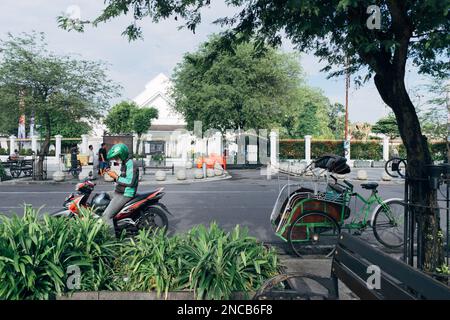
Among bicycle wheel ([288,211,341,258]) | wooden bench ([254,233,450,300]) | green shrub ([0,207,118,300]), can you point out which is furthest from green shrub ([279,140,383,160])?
wooden bench ([254,233,450,300])

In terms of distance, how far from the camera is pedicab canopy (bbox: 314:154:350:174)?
6.18m

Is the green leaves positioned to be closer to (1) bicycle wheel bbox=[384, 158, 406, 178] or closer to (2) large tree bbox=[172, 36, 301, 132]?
(2) large tree bbox=[172, 36, 301, 132]

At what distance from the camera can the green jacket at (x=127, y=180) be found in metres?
6.20

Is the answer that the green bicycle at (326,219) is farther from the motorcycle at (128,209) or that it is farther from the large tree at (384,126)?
the large tree at (384,126)

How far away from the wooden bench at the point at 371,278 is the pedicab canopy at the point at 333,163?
282 centimetres

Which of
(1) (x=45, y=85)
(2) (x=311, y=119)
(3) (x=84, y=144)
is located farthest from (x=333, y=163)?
(2) (x=311, y=119)

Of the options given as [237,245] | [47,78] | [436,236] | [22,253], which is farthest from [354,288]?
[47,78]

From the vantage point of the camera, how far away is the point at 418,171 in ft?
15.1

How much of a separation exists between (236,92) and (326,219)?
25.2 metres

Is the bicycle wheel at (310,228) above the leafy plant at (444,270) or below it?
above

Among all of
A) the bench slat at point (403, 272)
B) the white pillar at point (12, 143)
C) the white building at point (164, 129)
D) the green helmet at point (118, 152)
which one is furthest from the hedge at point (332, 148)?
the bench slat at point (403, 272)

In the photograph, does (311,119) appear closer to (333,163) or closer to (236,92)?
(236,92)

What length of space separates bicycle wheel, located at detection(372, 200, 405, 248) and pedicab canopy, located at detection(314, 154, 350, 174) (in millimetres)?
1088
